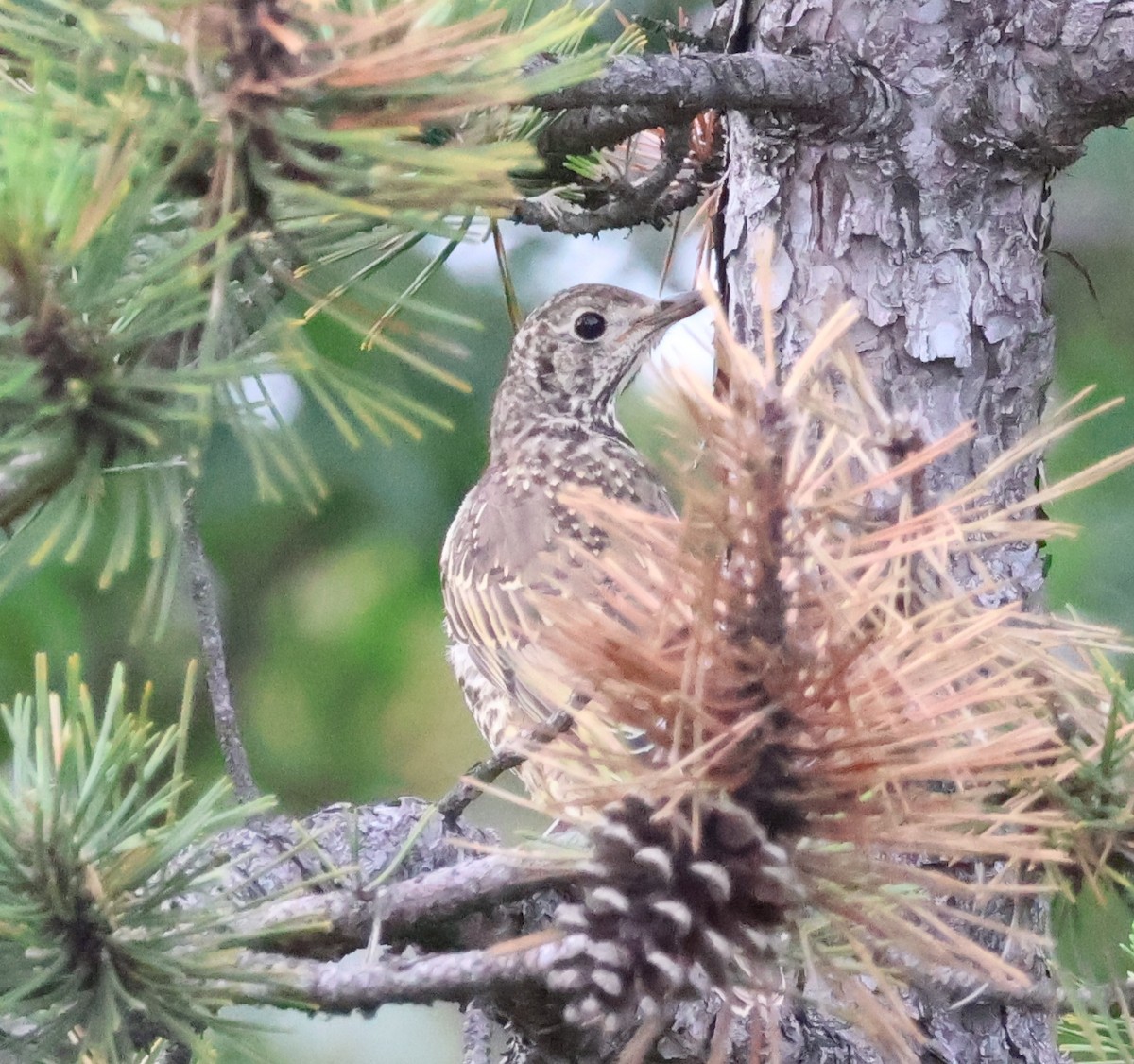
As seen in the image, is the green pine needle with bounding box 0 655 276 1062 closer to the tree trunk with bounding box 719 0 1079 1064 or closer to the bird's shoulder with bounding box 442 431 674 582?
the tree trunk with bounding box 719 0 1079 1064

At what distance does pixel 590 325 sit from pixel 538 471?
8.1 inches

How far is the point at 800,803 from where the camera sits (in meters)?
0.61

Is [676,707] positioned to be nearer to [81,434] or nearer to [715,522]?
[715,522]

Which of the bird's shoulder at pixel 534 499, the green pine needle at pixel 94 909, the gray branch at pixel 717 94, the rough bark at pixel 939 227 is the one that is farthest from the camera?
the bird's shoulder at pixel 534 499

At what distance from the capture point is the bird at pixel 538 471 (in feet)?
5.11

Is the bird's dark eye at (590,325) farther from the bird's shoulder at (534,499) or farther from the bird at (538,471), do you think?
the bird's shoulder at (534,499)

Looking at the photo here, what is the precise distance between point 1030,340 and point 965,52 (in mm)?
225

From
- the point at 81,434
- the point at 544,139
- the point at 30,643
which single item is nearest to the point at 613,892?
the point at 81,434

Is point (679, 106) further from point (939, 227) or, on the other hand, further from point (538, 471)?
point (538, 471)

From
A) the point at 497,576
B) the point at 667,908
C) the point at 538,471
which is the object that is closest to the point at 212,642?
the point at 667,908

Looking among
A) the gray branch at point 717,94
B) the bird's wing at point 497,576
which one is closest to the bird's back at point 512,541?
the bird's wing at point 497,576

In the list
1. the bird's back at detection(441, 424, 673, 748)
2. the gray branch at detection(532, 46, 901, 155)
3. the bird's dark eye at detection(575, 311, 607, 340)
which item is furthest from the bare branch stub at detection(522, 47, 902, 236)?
the bird's dark eye at detection(575, 311, 607, 340)

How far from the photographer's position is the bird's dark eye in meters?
1.78

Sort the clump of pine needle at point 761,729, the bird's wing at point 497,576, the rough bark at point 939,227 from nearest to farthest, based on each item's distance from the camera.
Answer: the clump of pine needle at point 761,729, the rough bark at point 939,227, the bird's wing at point 497,576
